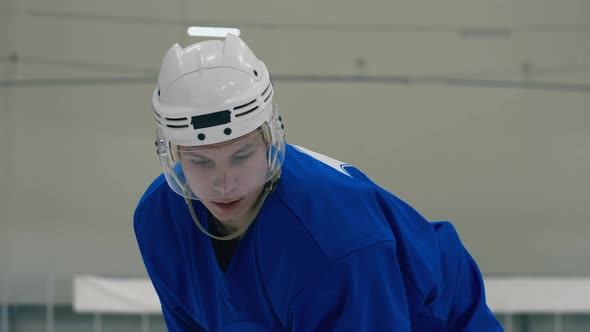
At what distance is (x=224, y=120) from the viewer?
1366 mm

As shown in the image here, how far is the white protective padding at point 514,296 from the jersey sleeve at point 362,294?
13.8 ft

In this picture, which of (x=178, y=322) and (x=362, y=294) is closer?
(x=362, y=294)

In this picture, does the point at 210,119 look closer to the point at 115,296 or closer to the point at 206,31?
the point at 115,296

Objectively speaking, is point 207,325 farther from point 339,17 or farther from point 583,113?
point 583,113

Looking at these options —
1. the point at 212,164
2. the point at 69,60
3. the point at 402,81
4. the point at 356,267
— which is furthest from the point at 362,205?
the point at 69,60

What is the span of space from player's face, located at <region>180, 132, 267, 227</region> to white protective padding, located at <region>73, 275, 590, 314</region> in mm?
4233

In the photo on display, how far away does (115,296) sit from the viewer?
5.50 m

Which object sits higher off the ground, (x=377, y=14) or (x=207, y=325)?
(x=377, y=14)

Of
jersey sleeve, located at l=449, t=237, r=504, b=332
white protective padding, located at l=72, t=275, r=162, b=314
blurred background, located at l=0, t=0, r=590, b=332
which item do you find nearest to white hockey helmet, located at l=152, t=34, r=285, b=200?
jersey sleeve, located at l=449, t=237, r=504, b=332

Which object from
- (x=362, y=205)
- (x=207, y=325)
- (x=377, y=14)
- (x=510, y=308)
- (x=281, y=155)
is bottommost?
(x=510, y=308)

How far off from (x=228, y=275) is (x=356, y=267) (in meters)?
0.34

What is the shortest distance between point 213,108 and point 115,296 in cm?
448

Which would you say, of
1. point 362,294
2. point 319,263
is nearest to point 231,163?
point 319,263

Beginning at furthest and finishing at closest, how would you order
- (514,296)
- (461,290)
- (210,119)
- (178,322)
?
1. (514,296)
2. (178,322)
3. (461,290)
4. (210,119)
